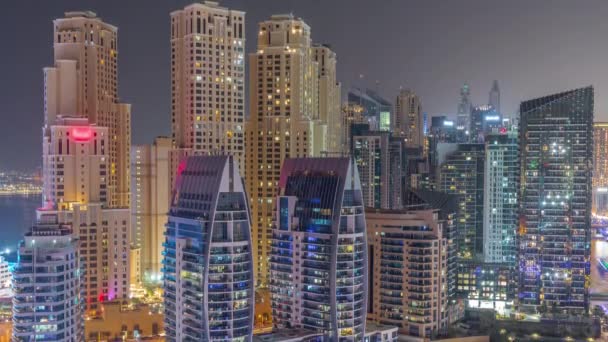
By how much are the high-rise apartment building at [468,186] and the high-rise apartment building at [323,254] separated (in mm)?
23024

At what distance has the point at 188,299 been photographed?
26.7 meters

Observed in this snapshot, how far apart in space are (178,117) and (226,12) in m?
7.19

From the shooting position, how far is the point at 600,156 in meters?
91.2

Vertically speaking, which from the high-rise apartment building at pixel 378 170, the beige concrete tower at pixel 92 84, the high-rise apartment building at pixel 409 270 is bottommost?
the high-rise apartment building at pixel 409 270

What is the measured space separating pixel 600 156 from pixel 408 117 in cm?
3029

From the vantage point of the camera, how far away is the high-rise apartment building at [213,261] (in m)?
25.9

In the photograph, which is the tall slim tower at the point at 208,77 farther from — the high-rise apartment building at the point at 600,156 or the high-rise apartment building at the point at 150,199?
the high-rise apartment building at the point at 600,156

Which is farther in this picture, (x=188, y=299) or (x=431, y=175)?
(x=431, y=175)

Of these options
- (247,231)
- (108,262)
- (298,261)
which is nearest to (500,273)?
(298,261)

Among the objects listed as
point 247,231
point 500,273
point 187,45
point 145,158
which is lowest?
point 500,273

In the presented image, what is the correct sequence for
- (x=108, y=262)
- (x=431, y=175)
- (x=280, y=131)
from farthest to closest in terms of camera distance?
(x=431, y=175), (x=280, y=131), (x=108, y=262)

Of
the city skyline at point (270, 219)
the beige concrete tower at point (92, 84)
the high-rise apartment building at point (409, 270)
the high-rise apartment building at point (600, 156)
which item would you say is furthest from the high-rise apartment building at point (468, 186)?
the high-rise apartment building at point (600, 156)

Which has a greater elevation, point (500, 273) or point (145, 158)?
point (145, 158)

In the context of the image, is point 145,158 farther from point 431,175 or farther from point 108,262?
point 431,175
